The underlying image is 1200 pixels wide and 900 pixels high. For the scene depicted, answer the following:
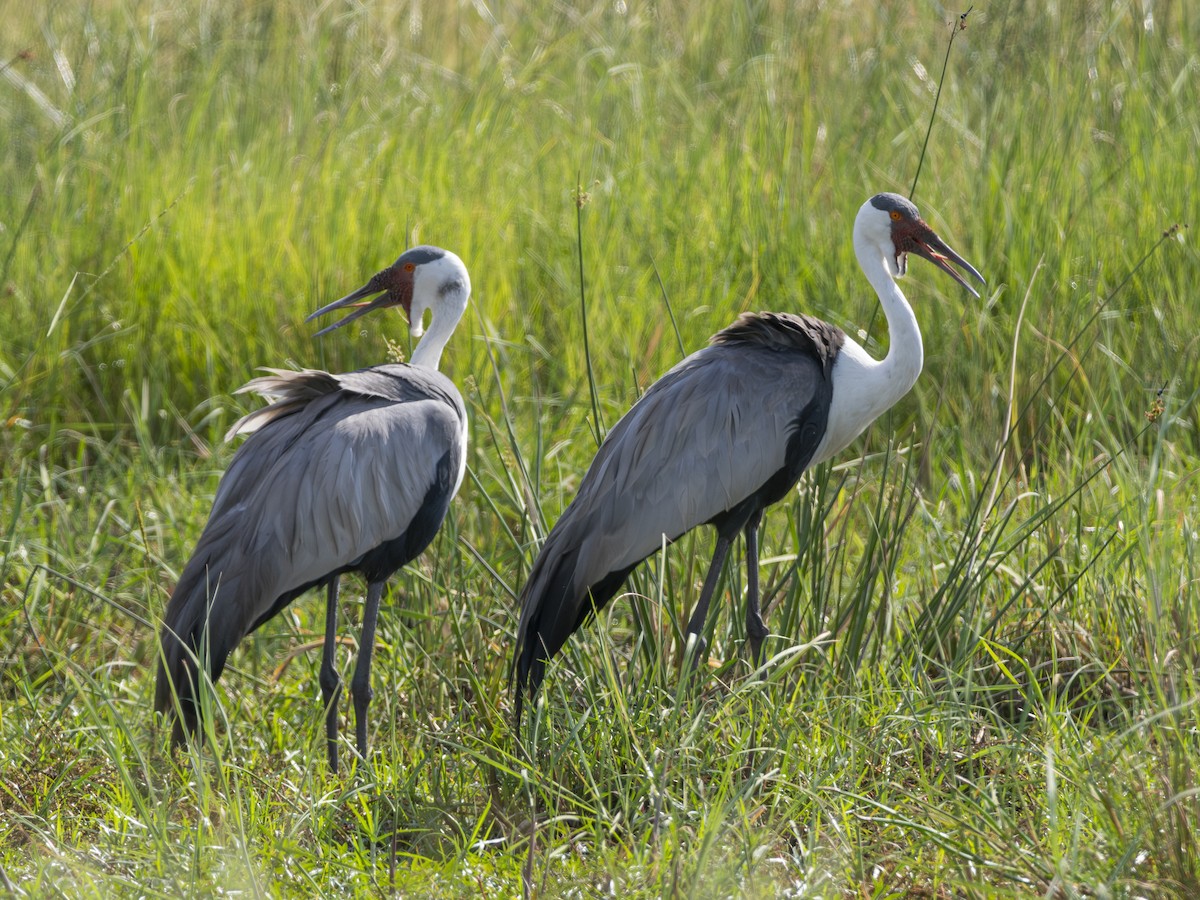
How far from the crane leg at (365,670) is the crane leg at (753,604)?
1056mm

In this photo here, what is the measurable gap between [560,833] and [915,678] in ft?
3.19

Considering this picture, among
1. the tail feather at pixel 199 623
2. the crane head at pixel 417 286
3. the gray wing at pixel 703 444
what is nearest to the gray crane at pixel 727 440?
the gray wing at pixel 703 444

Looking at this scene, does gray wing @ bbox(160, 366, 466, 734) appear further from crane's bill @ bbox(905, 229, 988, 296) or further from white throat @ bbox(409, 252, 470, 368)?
crane's bill @ bbox(905, 229, 988, 296)

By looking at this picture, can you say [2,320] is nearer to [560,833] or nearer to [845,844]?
[560,833]

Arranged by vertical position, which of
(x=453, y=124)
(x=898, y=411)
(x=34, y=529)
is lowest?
(x=34, y=529)

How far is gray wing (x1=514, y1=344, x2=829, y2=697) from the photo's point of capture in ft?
12.2

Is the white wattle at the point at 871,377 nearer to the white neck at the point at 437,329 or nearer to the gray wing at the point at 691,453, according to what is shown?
the gray wing at the point at 691,453

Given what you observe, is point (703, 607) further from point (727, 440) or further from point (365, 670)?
point (365, 670)

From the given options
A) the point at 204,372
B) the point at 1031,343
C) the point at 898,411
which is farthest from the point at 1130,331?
the point at 204,372

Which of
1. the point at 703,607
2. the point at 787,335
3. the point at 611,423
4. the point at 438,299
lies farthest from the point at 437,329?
the point at 703,607

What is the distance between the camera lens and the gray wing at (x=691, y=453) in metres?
3.73

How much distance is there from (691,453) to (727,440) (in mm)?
103

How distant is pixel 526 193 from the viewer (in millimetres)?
6227

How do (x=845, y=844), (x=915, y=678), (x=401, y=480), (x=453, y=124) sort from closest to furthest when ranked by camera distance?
1. (x=845, y=844)
2. (x=915, y=678)
3. (x=401, y=480)
4. (x=453, y=124)
